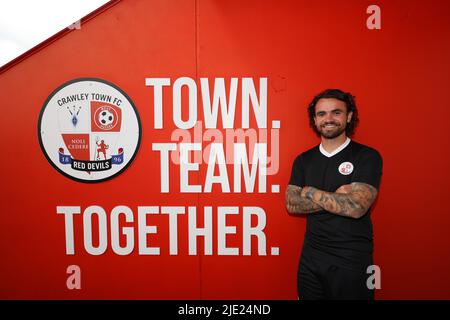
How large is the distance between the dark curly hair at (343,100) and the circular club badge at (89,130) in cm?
103

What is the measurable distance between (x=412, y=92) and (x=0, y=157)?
2544mm

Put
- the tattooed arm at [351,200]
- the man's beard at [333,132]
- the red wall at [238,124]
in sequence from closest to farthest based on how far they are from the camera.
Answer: the tattooed arm at [351,200] → the man's beard at [333,132] → the red wall at [238,124]

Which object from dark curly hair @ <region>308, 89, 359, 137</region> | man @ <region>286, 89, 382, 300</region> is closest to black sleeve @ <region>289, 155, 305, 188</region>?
man @ <region>286, 89, 382, 300</region>

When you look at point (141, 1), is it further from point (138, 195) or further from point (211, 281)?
point (211, 281)

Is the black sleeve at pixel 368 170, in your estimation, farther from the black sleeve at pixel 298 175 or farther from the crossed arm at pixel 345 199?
the black sleeve at pixel 298 175

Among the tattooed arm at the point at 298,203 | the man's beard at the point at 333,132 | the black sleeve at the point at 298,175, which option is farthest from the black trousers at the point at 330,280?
the man's beard at the point at 333,132

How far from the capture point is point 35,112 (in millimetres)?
1638

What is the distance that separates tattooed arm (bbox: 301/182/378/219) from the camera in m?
1.22

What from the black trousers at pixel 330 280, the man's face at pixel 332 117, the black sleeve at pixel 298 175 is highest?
the man's face at pixel 332 117

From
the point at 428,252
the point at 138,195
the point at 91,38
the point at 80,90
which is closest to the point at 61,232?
the point at 138,195

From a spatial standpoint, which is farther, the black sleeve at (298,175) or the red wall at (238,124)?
the red wall at (238,124)

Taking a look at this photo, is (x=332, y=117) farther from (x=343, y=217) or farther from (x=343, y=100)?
(x=343, y=217)

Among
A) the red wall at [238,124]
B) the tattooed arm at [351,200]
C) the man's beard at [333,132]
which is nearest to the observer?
the tattooed arm at [351,200]

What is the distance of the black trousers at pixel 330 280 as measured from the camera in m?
1.29
